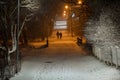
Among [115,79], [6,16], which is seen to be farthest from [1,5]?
[115,79]

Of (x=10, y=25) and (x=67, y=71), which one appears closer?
(x=67, y=71)

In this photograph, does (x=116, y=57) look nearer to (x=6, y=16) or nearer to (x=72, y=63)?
(x=72, y=63)

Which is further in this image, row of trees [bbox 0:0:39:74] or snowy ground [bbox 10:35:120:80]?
row of trees [bbox 0:0:39:74]

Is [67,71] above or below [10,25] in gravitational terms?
below

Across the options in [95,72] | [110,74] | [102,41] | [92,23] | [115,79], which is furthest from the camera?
[92,23]

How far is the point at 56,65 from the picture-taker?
22.2 metres

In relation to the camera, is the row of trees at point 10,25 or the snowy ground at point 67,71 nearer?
the snowy ground at point 67,71

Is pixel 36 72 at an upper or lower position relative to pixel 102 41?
lower

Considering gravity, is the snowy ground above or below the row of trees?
below

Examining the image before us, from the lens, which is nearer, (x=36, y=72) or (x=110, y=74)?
(x=110, y=74)

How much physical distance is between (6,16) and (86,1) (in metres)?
13.2

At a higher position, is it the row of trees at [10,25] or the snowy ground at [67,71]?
the row of trees at [10,25]

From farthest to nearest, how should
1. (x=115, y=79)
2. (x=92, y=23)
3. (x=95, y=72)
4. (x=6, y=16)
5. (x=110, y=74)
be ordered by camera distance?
(x=92, y=23)
(x=6, y=16)
(x=95, y=72)
(x=110, y=74)
(x=115, y=79)

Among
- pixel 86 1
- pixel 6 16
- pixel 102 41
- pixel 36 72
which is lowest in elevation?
pixel 36 72
